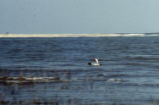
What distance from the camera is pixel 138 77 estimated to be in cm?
3000

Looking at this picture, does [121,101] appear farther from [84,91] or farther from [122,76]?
[122,76]

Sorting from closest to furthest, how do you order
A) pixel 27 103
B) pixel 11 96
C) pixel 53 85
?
pixel 27 103 < pixel 11 96 < pixel 53 85

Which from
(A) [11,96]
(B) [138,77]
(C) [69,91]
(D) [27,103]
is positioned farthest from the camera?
(B) [138,77]

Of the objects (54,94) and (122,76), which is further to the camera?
(122,76)

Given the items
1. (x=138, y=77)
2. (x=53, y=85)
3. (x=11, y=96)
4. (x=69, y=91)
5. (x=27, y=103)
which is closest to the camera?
(x=27, y=103)

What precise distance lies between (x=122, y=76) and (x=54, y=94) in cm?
944

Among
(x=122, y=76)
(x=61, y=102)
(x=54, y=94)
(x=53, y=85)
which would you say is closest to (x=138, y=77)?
(x=122, y=76)

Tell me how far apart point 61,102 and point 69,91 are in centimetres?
368

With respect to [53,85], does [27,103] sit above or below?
above

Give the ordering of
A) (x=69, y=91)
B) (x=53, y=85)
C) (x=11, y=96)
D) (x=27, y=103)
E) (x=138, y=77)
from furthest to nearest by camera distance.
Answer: (x=138, y=77), (x=53, y=85), (x=69, y=91), (x=11, y=96), (x=27, y=103)

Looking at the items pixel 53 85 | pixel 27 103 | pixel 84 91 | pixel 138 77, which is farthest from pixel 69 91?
pixel 138 77

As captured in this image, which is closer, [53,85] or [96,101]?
[96,101]

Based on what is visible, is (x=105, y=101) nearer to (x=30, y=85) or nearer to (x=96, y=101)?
(x=96, y=101)

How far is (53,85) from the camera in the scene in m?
25.4
